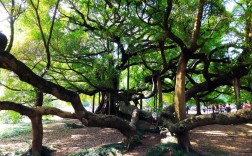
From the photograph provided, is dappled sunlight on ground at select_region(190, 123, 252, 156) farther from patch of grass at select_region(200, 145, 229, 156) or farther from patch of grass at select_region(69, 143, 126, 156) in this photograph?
patch of grass at select_region(69, 143, 126, 156)

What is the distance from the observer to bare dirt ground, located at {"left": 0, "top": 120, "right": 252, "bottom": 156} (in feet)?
30.4

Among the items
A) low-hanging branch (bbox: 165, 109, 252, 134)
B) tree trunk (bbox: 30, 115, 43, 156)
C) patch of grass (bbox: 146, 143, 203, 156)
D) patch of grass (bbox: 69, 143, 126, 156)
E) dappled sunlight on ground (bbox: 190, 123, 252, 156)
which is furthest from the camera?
dappled sunlight on ground (bbox: 190, 123, 252, 156)

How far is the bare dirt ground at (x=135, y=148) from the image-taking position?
9.27 metres

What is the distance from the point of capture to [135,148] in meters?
9.57

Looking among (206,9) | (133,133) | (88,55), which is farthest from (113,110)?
(206,9)

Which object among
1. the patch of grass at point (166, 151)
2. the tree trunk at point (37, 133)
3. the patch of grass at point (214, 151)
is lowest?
the patch of grass at point (214, 151)

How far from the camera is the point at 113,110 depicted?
1589 centimetres

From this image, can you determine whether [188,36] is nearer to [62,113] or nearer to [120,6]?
[120,6]

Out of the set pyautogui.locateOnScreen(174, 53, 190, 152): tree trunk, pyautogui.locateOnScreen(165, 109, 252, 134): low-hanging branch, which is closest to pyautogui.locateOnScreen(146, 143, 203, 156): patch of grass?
pyautogui.locateOnScreen(174, 53, 190, 152): tree trunk

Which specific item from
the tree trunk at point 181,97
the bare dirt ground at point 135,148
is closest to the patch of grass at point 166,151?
the tree trunk at point 181,97

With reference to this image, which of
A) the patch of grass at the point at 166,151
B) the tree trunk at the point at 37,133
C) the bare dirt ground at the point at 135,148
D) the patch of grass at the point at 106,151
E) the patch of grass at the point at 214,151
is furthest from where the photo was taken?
the bare dirt ground at the point at 135,148

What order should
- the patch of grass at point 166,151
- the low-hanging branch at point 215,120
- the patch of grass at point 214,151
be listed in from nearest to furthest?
the low-hanging branch at point 215,120, the patch of grass at point 166,151, the patch of grass at point 214,151

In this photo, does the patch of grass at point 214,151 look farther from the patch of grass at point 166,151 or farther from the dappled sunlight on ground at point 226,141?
the patch of grass at point 166,151

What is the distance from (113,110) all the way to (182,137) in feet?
25.4
